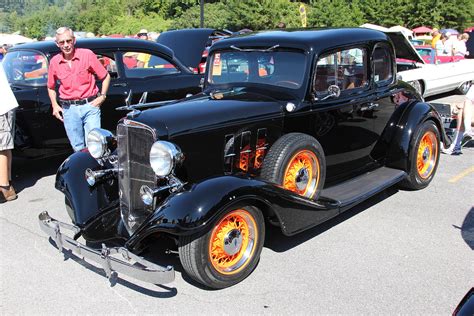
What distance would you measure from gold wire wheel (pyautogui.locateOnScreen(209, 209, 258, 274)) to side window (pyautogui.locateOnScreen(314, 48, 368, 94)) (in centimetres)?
159

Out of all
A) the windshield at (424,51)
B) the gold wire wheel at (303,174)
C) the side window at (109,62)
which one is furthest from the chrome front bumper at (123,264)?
the windshield at (424,51)

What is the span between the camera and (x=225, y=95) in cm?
423

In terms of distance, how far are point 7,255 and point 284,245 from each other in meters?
2.39

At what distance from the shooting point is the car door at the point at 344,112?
14.2 ft

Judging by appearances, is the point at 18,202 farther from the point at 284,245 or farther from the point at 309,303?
the point at 309,303

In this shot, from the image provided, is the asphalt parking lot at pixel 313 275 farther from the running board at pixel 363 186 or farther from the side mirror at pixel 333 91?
the side mirror at pixel 333 91

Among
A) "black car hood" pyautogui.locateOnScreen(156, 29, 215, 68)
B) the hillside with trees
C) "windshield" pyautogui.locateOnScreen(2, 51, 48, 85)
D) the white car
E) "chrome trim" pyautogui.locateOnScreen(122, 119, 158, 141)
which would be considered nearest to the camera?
"chrome trim" pyautogui.locateOnScreen(122, 119, 158, 141)

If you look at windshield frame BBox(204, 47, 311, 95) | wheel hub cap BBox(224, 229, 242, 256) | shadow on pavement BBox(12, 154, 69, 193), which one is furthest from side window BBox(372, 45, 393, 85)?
shadow on pavement BBox(12, 154, 69, 193)

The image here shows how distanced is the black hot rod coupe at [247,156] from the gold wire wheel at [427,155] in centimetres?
2

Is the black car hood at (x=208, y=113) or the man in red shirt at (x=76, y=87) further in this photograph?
the man in red shirt at (x=76, y=87)

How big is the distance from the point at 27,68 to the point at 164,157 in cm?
387

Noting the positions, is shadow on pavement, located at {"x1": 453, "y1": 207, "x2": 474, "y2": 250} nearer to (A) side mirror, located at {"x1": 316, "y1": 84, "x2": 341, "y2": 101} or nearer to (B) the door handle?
(B) the door handle

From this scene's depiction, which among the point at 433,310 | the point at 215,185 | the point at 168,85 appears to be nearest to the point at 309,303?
the point at 433,310

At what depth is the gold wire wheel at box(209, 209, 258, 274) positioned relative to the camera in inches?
127
